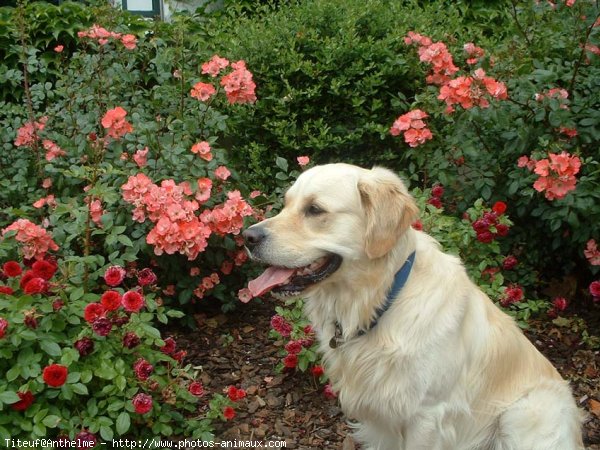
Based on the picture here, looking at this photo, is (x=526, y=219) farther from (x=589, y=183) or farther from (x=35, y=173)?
(x=35, y=173)

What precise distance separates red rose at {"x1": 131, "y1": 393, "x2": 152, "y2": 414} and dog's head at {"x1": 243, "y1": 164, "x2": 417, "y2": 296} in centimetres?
65

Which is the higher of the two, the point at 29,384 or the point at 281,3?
the point at 281,3

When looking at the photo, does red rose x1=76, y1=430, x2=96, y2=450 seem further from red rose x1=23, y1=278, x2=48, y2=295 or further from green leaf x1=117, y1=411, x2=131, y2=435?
red rose x1=23, y1=278, x2=48, y2=295

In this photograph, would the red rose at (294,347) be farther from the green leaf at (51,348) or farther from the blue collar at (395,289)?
the green leaf at (51,348)

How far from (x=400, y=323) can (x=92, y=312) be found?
1.24 metres

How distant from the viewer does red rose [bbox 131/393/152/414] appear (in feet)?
9.04

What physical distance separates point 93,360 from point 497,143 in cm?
279

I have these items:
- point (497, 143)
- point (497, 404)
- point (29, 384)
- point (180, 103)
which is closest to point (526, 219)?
point (497, 143)

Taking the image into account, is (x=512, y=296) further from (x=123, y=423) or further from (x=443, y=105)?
(x=123, y=423)

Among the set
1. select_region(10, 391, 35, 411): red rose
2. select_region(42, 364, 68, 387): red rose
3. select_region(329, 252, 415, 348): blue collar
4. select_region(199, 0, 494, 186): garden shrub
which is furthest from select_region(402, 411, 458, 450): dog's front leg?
select_region(199, 0, 494, 186): garden shrub

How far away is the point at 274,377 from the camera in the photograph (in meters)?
3.71

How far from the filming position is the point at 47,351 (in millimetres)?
2738

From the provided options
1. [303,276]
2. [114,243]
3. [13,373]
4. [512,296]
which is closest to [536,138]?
[512,296]

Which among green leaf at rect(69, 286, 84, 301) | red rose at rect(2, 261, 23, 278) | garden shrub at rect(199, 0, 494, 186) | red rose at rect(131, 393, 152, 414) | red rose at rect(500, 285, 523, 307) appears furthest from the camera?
garden shrub at rect(199, 0, 494, 186)
